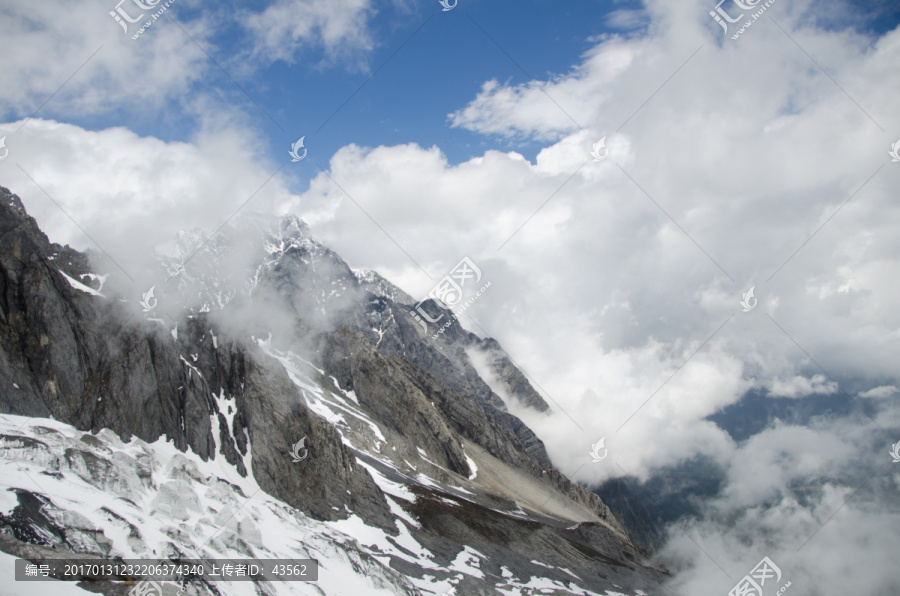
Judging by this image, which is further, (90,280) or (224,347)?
(224,347)

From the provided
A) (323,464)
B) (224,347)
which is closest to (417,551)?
(323,464)

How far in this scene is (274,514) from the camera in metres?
69.5

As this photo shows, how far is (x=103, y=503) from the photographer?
4650 cm

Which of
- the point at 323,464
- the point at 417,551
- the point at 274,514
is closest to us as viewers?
the point at 274,514

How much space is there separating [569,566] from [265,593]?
236 feet

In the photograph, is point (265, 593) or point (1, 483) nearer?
point (1, 483)

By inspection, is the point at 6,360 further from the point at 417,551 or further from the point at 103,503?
the point at 417,551

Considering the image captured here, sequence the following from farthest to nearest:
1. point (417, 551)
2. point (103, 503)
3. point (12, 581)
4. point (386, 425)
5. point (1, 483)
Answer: point (386, 425)
point (417, 551)
point (103, 503)
point (1, 483)
point (12, 581)

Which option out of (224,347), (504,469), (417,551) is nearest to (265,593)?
(417,551)

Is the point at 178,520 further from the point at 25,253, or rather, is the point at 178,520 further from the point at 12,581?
the point at 25,253

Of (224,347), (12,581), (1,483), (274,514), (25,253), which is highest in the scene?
(224,347)

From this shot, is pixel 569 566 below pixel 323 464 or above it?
below

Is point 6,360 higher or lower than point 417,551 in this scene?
higher

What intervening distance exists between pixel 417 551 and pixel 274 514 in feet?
80.8
